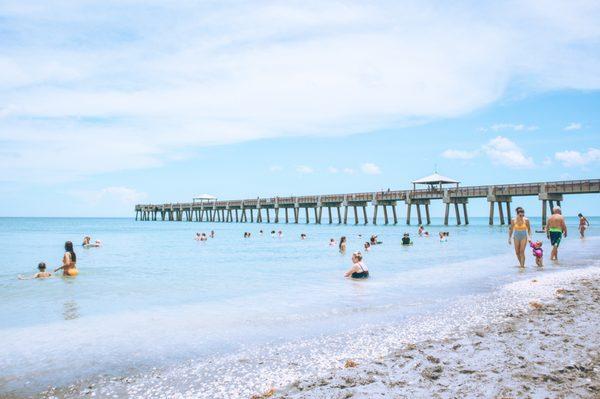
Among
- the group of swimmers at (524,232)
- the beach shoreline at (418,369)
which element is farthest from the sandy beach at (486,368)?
the group of swimmers at (524,232)

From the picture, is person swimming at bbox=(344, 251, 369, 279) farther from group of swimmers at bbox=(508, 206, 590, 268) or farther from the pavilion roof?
the pavilion roof

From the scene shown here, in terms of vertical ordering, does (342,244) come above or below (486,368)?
below

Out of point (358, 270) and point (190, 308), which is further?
point (358, 270)

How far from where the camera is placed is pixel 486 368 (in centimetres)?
411

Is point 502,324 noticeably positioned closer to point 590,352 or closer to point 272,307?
point 590,352

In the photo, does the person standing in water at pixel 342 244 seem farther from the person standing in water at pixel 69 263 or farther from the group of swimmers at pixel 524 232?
the person standing in water at pixel 69 263

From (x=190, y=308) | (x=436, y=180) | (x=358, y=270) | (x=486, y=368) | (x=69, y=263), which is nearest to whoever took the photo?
(x=486, y=368)

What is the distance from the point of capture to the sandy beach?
3.62 meters

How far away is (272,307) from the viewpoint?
8.20m

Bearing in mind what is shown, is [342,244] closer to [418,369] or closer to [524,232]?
[524,232]

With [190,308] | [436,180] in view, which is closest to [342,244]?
[190,308]

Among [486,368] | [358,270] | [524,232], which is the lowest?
[358,270]

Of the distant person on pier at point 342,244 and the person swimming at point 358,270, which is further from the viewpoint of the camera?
the distant person on pier at point 342,244

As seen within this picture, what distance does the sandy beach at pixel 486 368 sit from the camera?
3619mm
